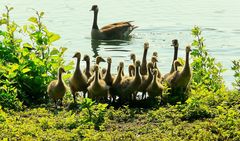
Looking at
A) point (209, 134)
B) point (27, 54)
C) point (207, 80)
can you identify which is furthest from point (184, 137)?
point (27, 54)

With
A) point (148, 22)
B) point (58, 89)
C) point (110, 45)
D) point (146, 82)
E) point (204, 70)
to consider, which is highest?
point (148, 22)

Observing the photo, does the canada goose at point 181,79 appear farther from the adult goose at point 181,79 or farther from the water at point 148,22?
the water at point 148,22

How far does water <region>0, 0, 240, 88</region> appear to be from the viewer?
21188mm

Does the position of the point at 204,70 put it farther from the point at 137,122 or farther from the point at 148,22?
the point at 148,22

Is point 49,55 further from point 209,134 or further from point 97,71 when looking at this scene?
point 209,134

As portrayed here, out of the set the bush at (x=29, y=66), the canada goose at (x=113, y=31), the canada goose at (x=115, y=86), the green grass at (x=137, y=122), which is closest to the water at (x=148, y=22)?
the canada goose at (x=113, y=31)

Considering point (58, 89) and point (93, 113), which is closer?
point (93, 113)

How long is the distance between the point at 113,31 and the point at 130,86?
39.6ft

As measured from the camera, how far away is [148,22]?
80.7 ft

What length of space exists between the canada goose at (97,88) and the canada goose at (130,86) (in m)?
0.28

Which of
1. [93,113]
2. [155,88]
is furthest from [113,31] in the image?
[93,113]

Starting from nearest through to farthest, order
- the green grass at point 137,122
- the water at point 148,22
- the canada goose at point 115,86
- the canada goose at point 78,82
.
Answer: the green grass at point 137,122 → the canada goose at point 115,86 → the canada goose at point 78,82 → the water at point 148,22

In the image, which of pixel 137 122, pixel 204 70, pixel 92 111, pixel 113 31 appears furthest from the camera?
Answer: pixel 113 31

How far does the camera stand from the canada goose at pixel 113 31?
76.9 feet
